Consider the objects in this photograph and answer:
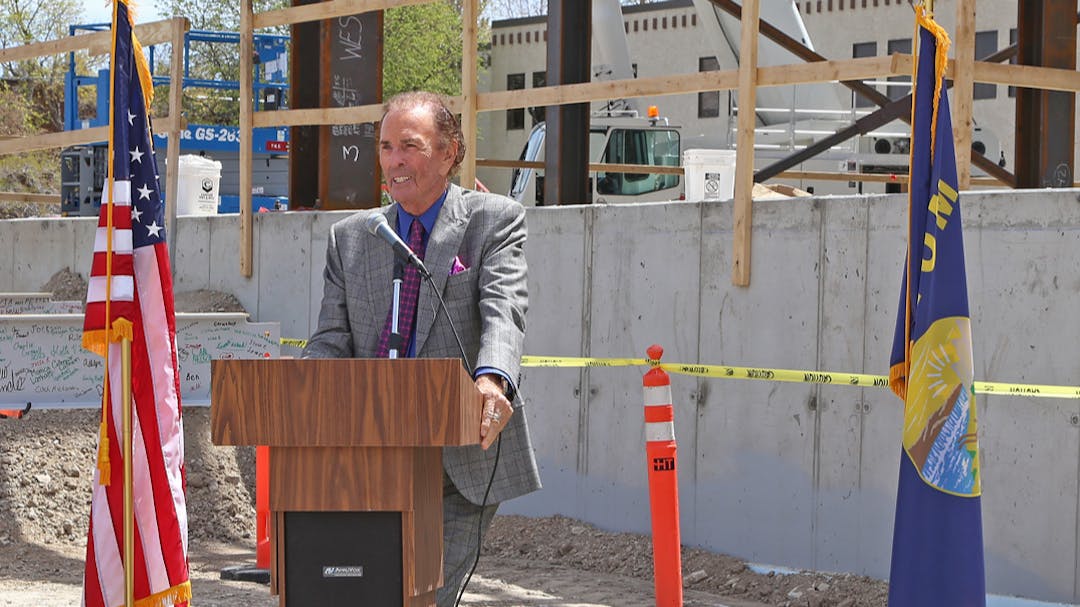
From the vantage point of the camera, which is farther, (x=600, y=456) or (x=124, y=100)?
(x=600, y=456)

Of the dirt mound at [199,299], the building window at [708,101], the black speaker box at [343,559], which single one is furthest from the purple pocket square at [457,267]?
the building window at [708,101]

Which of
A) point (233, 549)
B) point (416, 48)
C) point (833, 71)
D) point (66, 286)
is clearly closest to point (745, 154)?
point (833, 71)

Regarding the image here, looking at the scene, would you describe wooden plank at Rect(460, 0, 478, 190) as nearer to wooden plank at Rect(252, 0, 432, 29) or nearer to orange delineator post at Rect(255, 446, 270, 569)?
wooden plank at Rect(252, 0, 432, 29)

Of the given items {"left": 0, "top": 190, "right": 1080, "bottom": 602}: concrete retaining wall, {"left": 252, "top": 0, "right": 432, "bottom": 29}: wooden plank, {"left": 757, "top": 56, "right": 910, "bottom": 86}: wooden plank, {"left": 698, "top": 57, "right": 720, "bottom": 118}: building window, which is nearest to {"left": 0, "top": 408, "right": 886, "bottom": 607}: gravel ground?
{"left": 0, "top": 190, "right": 1080, "bottom": 602}: concrete retaining wall

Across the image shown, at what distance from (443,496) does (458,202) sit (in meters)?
0.84

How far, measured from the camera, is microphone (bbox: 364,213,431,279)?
4.27m

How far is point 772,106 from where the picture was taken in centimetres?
2267

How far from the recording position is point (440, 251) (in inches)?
179

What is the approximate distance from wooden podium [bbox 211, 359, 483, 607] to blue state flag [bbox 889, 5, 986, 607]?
223 centimetres

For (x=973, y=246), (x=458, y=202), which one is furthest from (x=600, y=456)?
(x=458, y=202)

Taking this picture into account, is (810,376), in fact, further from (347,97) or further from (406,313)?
(347,97)

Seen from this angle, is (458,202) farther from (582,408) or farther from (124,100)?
(582,408)

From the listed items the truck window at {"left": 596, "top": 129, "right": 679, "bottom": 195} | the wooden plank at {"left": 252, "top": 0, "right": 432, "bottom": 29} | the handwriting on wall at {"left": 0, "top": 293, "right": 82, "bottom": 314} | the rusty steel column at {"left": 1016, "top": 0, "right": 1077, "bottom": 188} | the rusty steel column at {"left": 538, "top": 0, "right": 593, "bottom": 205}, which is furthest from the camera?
the truck window at {"left": 596, "top": 129, "right": 679, "bottom": 195}

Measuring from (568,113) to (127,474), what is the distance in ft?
18.8
